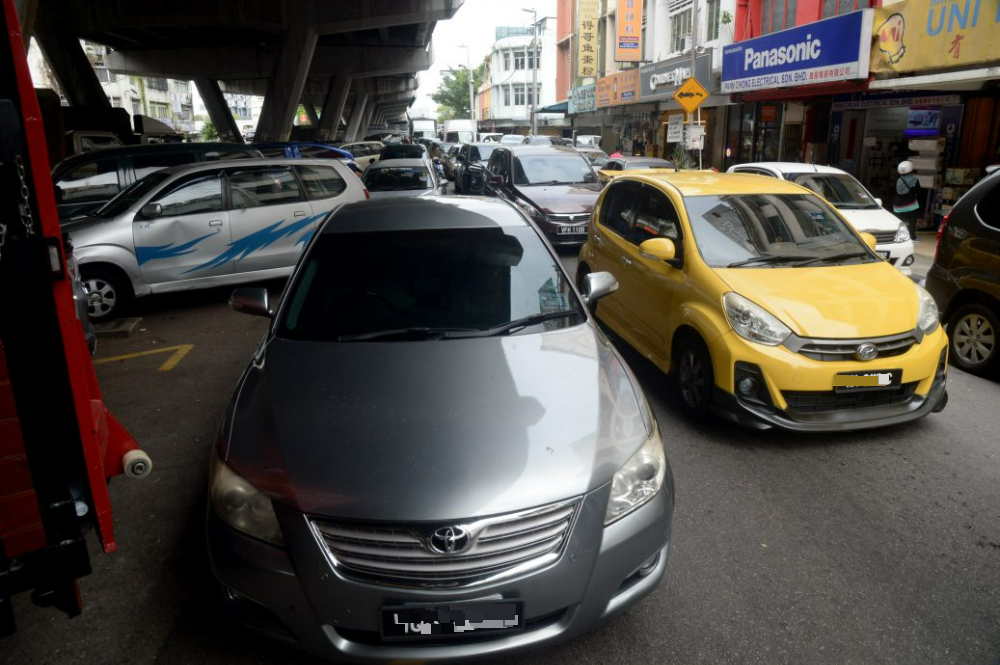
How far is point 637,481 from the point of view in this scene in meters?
2.75

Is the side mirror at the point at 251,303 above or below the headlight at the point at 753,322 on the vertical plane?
above

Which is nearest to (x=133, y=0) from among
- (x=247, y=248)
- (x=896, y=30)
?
(x=247, y=248)

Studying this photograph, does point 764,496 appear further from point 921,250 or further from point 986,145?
point 986,145

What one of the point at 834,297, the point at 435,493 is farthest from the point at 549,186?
the point at 435,493

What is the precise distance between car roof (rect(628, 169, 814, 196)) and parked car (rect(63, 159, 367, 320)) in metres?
4.78

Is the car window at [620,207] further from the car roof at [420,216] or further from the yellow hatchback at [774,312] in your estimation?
the car roof at [420,216]

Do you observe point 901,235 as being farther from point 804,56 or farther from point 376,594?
point 376,594

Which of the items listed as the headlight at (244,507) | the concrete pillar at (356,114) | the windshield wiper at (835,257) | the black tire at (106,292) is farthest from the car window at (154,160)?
the concrete pillar at (356,114)

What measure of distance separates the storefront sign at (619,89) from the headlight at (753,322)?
87.8 feet

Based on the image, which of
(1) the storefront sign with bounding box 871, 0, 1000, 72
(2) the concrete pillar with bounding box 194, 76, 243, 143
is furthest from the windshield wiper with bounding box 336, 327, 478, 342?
(2) the concrete pillar with bounding box 194, 76, 243, 143

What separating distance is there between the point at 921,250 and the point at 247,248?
11320 mm

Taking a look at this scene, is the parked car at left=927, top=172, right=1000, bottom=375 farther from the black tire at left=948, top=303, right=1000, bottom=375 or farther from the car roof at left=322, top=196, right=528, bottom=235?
the car roof at left=322, top=196, right=528, bottom=235

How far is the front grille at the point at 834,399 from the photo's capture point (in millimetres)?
4586

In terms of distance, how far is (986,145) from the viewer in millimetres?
14406
